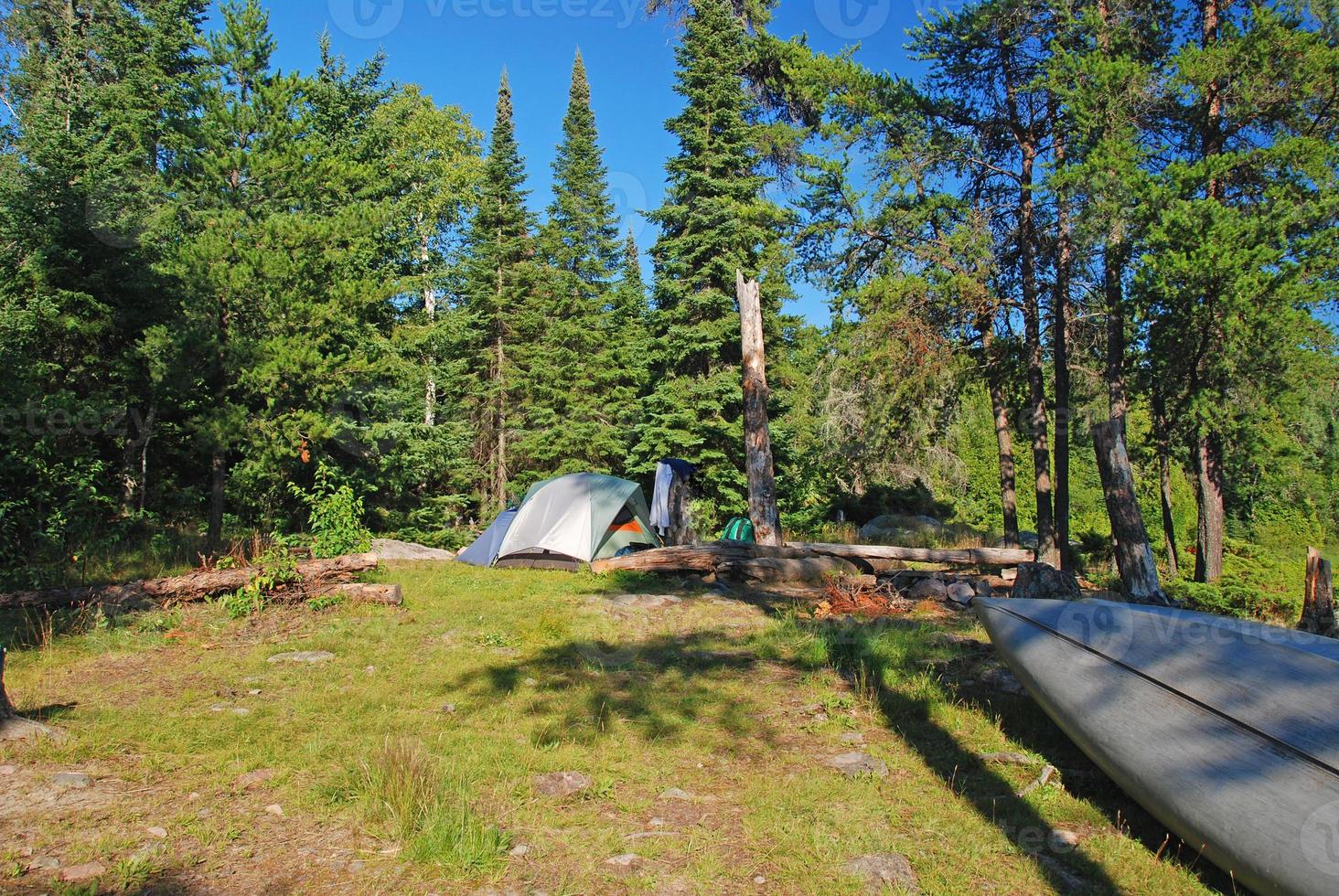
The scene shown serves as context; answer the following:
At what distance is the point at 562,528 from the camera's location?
41.4 feet

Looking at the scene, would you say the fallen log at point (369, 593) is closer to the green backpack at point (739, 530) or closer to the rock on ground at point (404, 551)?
the rock on ground at point (404, 551)

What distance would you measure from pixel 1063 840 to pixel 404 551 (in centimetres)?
1177

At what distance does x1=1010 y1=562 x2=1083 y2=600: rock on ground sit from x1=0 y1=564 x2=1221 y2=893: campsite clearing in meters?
1.44

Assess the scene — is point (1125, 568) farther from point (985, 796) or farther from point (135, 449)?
point (135, 449)

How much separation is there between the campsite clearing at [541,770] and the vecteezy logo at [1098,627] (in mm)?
796

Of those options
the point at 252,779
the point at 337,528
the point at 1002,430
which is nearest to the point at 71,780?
the point at 252,779

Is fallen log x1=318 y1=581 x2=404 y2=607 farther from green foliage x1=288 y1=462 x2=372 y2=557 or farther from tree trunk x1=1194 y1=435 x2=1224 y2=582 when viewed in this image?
tree trunk x1=1194 y1=435 x2=1224 y2=582

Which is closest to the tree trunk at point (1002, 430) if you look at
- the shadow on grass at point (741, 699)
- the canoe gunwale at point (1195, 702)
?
the shadow on grass at point (741, 699)

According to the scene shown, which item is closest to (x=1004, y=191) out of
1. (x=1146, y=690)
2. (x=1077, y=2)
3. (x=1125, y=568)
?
(x=1077, y=2)

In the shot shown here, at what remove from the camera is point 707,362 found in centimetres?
1958
